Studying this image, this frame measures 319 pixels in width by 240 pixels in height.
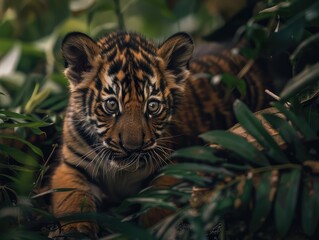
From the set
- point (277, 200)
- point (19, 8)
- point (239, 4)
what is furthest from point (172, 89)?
point (19, 8)

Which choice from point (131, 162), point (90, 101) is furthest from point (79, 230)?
point (90, 101)

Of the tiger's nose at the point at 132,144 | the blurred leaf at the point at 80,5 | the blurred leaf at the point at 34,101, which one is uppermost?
the blurred leaf at the point at 80,5

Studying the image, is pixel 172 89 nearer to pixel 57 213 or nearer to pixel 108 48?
pixel 108 48

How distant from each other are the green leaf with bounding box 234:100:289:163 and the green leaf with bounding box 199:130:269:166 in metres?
0.04

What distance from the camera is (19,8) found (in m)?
5.85

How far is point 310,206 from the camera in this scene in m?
2.44

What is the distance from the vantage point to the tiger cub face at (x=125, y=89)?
3.49 m

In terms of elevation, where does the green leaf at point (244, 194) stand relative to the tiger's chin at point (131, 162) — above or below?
below

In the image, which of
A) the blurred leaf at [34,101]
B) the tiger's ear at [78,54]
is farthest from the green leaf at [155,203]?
the blurred leaf at [34,101]

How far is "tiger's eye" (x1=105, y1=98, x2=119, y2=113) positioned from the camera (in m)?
3.55

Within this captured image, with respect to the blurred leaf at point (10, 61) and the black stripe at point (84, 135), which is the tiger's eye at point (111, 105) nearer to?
the black stripe at point (84, 135)

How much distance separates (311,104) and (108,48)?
125 centimetres

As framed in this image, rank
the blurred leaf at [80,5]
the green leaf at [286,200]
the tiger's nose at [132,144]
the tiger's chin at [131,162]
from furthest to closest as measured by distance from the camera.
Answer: the blurred leaf at [80,5] → the tiger's chin at [131,162] → the tiger's nose at [132,144] → the green leaf at [286,200]

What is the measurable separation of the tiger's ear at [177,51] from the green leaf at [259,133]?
1195 mm
